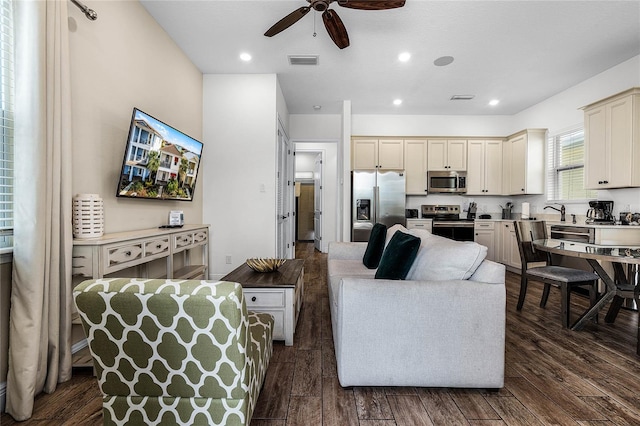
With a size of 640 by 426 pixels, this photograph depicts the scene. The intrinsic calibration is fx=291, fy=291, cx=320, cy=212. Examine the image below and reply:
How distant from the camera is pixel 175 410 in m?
1.13

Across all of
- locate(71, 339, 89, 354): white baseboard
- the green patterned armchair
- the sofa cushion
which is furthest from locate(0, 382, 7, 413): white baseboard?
the sofa cushion

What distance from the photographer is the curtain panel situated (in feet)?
4.96

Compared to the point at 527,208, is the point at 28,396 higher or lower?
lower

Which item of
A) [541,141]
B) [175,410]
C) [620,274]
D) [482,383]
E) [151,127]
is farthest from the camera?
[541,141]

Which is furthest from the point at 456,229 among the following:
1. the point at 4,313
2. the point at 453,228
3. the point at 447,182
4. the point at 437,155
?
the point at 4,313

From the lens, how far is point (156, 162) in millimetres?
2734

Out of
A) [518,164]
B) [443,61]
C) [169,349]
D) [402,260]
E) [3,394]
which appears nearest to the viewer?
[169,349]

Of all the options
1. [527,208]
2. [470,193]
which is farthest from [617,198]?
[470,193]

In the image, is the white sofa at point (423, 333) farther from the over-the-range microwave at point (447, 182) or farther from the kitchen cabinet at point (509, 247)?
the over-the-range microwave at point (447, 182)

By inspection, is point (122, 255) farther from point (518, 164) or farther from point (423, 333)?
point (518, 164)

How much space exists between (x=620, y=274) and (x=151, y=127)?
4.59 m

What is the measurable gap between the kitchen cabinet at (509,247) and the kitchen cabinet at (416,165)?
1496 mm

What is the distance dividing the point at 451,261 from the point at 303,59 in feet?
10.3

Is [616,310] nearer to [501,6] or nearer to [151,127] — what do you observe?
[501,6]
